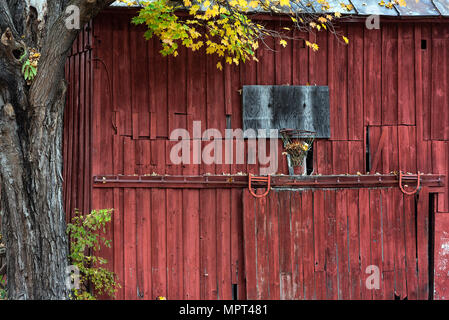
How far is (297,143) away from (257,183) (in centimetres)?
95

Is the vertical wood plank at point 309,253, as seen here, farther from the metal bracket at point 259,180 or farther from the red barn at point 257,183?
the metal bracket at point 259,180

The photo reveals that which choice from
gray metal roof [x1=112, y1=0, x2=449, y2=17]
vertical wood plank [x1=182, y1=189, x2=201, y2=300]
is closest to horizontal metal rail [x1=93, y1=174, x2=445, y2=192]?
vertical wood plank [x1=182, y1=189, x2=201, y2=300]

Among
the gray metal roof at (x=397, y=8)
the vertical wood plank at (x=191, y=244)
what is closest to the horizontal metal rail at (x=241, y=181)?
the vertical wood plank at (x=191, y=244)

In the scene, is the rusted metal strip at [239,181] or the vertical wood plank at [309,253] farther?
the vertical wood plank at [309,253]

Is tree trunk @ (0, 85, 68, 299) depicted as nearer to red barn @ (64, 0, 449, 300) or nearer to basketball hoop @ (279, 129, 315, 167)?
red barn @ (64, 0, 449, 300)

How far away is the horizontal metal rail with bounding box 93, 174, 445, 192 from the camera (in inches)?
295

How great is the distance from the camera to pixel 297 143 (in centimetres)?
763

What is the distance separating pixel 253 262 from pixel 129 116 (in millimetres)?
3176

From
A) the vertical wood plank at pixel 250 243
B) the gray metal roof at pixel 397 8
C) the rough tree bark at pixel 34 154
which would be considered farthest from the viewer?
the gray metal roof at pixel 397 8

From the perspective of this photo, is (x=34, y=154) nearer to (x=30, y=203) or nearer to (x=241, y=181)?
(x=30, y=203)

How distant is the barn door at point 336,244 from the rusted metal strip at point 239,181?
13 cm

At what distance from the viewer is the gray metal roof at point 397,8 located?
7.82m

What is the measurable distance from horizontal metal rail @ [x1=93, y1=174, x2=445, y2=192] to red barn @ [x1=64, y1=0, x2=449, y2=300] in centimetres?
2

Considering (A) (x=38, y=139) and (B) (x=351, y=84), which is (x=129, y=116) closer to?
(A) (x=38, y=139)
